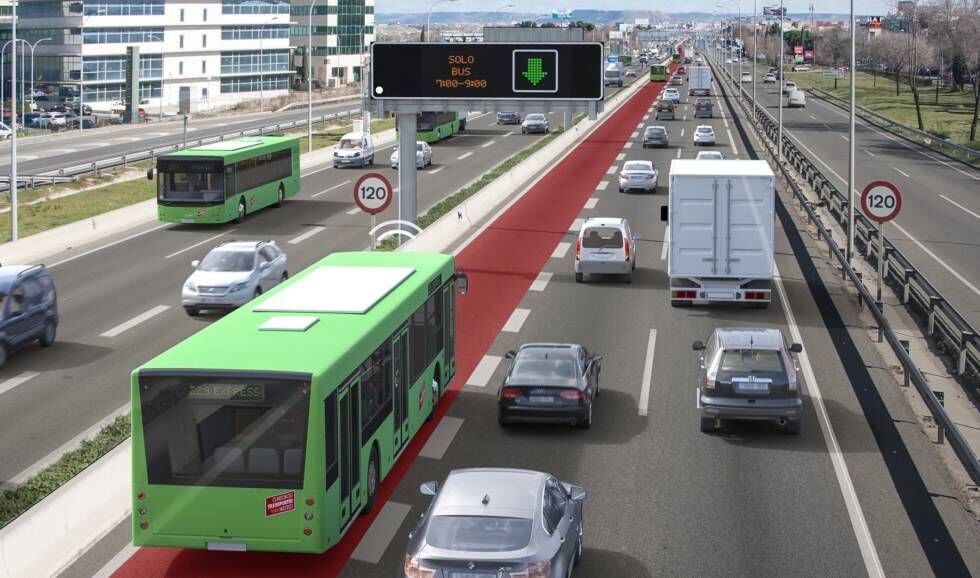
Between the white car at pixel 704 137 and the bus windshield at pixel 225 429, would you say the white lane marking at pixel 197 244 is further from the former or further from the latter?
the white car at pixel 704 137

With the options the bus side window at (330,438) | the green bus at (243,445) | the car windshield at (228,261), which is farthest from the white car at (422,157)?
the bus side window at (330,438)

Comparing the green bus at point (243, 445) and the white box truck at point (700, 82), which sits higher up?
the white box truck at point (700, 82)

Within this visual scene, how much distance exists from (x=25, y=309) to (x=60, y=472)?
32.6 feet

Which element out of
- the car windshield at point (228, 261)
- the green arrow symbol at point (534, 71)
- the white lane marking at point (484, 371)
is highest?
the green arrow symbol at point (534, 71)

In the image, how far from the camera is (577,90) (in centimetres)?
3528

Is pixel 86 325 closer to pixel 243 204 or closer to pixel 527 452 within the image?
pixel 527 452

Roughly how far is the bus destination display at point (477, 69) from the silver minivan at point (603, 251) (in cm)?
424

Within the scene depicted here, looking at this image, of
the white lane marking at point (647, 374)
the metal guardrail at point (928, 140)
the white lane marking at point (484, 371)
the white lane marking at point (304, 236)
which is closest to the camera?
the white lane marking at point (647, 374)

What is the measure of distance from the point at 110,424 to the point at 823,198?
3426 cm

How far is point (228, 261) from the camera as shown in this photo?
30.9 metres

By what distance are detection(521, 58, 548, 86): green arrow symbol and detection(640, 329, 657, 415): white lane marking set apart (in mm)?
10443

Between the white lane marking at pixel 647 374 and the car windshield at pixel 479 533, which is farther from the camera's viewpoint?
the white lane marking at pixel 647 374

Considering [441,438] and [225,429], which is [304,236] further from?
[225,429]

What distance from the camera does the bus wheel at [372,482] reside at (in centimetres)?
1595
